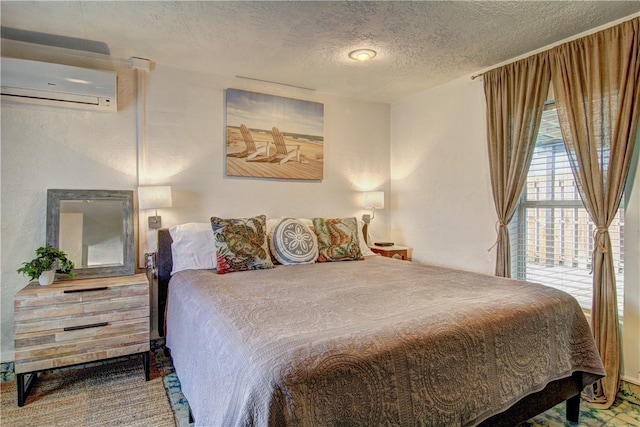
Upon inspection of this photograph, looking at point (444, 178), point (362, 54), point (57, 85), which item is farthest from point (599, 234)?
point (57, 85)

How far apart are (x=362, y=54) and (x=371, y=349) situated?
2.31m

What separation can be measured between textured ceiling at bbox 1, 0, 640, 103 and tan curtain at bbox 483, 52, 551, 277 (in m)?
0.16

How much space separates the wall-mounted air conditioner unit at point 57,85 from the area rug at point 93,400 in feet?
6.46

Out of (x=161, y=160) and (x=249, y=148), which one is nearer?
(x=161, y=160)

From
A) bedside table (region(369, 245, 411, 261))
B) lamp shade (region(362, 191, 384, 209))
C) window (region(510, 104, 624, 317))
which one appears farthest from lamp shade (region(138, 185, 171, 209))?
window (region(510, 104, 624, 317))

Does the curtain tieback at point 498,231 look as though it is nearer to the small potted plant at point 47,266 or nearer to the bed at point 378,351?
the bed at point 378,351

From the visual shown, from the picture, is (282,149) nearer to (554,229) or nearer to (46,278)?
(46,278)

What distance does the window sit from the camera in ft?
8.05

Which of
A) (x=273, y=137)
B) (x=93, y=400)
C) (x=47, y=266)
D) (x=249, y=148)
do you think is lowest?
(x=93, y=400)

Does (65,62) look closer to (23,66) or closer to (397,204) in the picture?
(23,66)

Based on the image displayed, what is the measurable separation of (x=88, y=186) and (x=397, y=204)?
3.07 meters

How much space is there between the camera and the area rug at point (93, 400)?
6.33 feet

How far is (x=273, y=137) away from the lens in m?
3.46

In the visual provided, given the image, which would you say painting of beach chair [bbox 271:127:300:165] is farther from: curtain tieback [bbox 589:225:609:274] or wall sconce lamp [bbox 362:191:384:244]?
curtain tieback [bbox 589:225:609:274]
